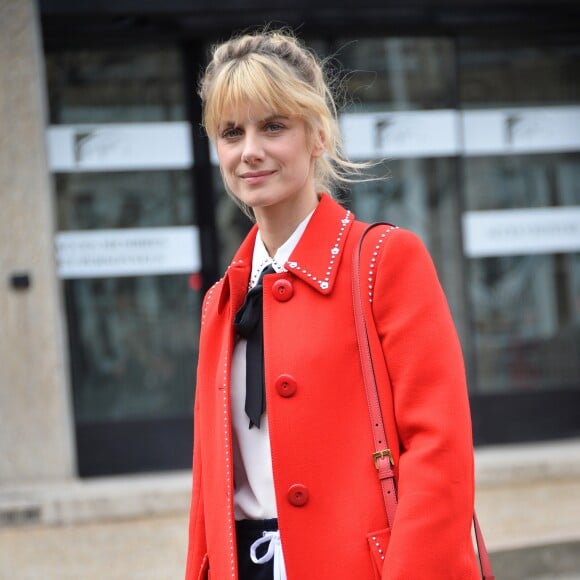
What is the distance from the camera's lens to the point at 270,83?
2176 mm

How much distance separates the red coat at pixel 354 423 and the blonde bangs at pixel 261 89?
0.29 metres

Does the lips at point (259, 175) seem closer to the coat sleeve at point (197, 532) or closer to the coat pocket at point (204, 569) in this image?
the coat sleeve at point (197, 532)

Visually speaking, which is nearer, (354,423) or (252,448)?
(354,423)

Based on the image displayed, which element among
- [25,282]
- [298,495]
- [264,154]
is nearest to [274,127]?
[264,154]

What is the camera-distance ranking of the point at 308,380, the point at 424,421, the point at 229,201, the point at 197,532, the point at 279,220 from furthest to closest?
the point at 229,201 < the point at 197,532 < the point at 279,220 < the point at 308,380 < the point at 424,421

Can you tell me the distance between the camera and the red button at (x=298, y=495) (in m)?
2.09

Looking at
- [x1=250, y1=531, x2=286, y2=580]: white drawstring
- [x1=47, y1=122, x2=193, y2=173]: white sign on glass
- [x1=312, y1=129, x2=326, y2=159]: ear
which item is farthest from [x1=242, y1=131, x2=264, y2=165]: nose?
[x1=47, y1=122, x2=193, y2=173]: white sign on glass

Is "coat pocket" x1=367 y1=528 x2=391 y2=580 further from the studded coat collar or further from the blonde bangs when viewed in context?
the blonde bangs

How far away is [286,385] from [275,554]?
343 millimetres

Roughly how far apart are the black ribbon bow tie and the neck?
2.5 inches

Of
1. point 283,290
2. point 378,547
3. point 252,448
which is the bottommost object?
point 378,547

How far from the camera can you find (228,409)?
7.36ft

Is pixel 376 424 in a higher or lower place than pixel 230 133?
lower

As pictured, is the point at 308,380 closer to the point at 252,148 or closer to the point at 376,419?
the point at 376,419
